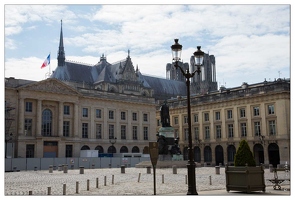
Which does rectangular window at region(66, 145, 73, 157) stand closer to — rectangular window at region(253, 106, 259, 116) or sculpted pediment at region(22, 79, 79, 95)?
sculpted pediment at region(22, 79, 79, 95)

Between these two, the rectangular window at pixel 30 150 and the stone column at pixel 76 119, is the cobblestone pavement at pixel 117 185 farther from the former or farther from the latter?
the stone column at pixel 76 119

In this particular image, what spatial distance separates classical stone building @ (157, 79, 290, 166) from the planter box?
40631 mm

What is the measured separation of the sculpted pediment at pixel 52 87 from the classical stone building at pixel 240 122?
67.5ft

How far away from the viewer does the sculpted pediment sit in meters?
52.7

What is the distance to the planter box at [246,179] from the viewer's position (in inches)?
571

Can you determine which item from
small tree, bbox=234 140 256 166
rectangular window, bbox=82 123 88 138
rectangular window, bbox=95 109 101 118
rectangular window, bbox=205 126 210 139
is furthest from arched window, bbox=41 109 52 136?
small tree, bbox=234 140 256 166

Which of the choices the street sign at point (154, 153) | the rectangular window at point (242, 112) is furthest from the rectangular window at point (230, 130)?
the street sign at point (154, 153)

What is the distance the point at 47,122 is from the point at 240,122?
28.2m

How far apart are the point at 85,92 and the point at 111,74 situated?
74.3 ft

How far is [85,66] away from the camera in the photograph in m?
81.4

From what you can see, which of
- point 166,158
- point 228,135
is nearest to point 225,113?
point 228,135

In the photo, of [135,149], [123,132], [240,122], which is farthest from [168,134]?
[135,149]

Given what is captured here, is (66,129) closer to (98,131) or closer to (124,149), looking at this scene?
(98,131)

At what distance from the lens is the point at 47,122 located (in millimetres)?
54594
